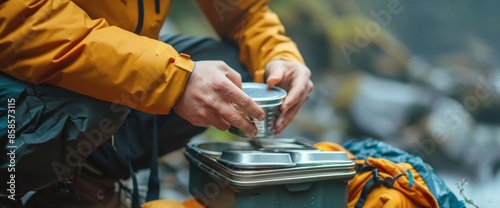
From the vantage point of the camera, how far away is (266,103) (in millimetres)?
1434

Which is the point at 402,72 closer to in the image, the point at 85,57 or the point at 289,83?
the point at 289,83

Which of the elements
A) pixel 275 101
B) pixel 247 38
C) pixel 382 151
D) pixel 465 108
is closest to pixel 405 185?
pixel 382 151

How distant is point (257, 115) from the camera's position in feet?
4.48

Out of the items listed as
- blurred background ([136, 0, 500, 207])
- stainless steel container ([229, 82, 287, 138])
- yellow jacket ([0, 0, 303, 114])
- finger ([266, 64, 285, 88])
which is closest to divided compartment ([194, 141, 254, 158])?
stainless steel container ([229, 82, 287, 138])

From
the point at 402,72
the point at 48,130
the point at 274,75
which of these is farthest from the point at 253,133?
the point at 402,72

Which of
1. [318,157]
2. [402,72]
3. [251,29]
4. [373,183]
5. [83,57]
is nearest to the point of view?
[83,57]

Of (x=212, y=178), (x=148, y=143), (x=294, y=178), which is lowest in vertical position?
(x=148, y=143)

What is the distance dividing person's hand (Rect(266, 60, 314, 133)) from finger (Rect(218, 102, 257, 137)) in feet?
0.43

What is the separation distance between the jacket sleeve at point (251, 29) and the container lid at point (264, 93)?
0.70ft

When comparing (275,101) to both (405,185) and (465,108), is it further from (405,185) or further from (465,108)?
(465,108)

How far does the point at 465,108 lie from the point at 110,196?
1.51 meters

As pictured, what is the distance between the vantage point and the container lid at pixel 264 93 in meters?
1.43

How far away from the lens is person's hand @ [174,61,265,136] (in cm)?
131

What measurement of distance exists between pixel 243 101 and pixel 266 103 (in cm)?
12
